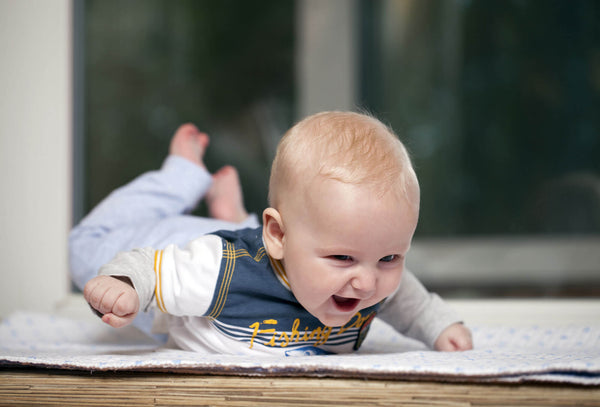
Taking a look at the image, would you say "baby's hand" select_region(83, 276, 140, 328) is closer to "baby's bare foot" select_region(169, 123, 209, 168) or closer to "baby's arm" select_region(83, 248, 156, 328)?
"baby's arm" select_region(83, 248, 156, 328)

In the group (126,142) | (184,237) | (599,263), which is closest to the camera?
(184,237)

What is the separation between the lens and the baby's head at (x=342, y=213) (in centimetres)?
71

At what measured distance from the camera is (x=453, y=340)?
913mm

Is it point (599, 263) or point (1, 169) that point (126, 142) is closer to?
point (1, 169)

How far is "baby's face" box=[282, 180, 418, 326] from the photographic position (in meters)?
0.70

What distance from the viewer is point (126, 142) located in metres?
1.81

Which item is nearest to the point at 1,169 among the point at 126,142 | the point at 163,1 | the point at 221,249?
the point at 126,142

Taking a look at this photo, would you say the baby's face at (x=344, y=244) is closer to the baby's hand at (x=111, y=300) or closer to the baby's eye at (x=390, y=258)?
the baby's eye at (x=390, y=258)

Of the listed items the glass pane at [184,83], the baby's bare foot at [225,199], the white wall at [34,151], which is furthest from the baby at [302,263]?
the glass pane at [184,83]

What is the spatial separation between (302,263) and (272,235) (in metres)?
0.07

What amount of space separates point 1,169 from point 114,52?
0.66m

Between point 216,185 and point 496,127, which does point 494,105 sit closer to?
point 496,127

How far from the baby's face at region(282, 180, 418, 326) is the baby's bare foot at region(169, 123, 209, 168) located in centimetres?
53

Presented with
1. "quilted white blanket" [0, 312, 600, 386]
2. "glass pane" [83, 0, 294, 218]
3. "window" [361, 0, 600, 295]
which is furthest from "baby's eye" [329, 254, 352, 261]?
"window" [361, 0, 600, 295]
